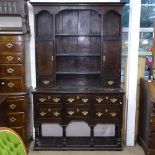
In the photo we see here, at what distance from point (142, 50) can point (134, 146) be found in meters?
1.49

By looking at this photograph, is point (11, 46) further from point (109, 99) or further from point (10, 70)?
point (109, 99)

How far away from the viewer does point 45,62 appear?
11.5ft

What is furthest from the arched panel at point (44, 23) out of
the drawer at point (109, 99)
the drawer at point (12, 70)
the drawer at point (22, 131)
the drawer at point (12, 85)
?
the drawer at point (22, 131)

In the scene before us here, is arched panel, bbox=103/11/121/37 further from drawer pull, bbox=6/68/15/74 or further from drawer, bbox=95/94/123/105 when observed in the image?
drawer pull, bbox=6/68/15/74

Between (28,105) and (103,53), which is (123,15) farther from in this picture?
(28,105)

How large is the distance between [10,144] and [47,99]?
1905mm

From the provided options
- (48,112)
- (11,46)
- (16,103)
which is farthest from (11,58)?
(48,112)

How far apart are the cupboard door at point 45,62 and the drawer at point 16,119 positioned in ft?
1.71

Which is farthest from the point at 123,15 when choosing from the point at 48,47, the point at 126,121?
the point at 126,121

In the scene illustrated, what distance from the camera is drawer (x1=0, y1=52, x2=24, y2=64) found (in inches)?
127

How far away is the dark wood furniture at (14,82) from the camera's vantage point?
320 cm

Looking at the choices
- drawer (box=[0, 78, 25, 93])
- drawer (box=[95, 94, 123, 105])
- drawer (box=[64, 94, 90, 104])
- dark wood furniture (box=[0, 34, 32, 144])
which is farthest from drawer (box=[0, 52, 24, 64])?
drawer (box=[95, 94, 123, 105])

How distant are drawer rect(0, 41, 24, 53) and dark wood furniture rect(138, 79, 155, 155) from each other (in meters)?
1.75

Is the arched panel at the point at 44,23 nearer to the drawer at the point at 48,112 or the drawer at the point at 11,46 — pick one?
the drawer at the point at 11,46
